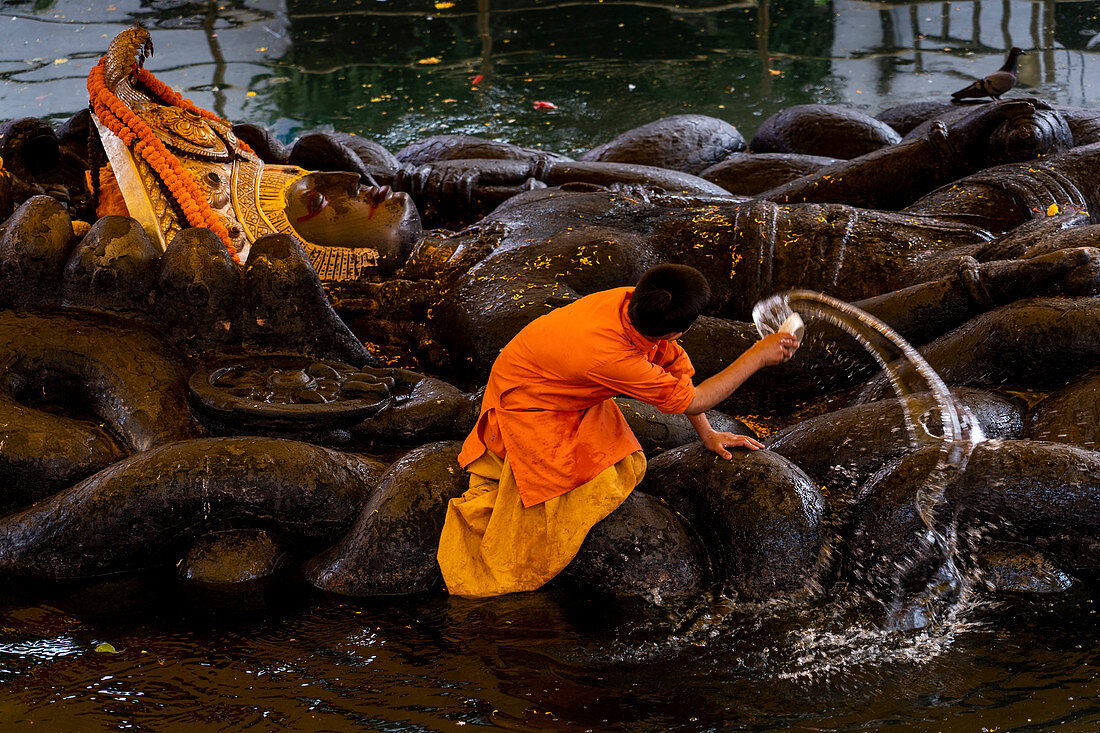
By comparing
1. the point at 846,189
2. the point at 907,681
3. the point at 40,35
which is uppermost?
the point at 40,35

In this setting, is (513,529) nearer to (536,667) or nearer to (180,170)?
(536,667)

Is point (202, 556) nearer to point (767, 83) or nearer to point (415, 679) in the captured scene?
point (415, 679)

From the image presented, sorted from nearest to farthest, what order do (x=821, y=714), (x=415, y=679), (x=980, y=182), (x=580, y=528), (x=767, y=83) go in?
(x=821, y=714), (x=415, y=679), (x=580, y=528), (x=980, y=182), (x=767, y=83)

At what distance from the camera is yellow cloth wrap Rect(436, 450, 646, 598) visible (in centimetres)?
290

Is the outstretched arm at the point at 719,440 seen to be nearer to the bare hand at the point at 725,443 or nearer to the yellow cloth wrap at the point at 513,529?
the bare hand at the point at 725,443

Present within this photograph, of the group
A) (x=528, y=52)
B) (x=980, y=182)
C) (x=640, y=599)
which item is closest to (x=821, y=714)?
(x=640, y=599)

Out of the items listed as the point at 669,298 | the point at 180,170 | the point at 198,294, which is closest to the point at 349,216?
the point at 180,170

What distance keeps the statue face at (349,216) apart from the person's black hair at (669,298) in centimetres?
234

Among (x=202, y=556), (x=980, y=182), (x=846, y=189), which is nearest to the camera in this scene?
(x=202, y=556)

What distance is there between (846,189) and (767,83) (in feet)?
17.8

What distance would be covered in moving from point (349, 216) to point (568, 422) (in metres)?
2.20

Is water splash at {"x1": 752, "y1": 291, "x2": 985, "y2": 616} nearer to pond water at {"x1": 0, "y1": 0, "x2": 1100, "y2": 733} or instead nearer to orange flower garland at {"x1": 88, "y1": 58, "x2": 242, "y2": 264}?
pond water at {"x1": 0, "y1": 0, "x2": 1100, "y2": 733}

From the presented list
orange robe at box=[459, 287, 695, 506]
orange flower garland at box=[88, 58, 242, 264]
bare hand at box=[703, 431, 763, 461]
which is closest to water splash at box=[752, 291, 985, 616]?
bare hand at box=[703, 431, 763, 461]

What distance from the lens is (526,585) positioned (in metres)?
2.96
